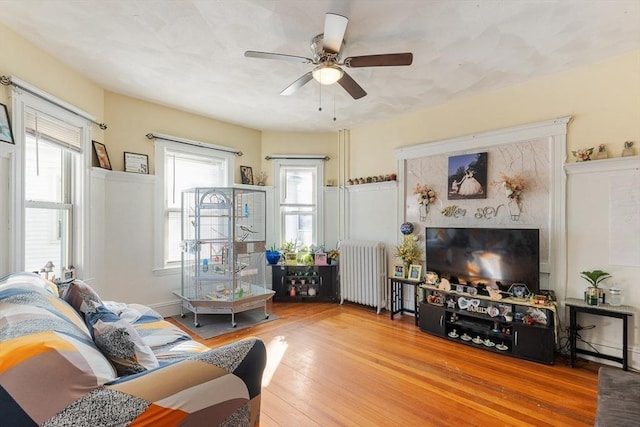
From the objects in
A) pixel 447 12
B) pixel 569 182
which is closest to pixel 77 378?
pixel 447 12

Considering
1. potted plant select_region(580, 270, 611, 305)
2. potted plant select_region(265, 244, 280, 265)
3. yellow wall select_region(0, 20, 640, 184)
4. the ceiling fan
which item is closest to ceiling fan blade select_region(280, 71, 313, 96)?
the ceiling fan

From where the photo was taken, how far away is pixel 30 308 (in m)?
1.37

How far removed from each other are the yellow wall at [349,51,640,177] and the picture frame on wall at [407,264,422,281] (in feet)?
5.53

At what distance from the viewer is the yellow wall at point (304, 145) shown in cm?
516

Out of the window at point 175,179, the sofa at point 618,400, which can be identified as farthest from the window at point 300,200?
the sofa at point 618,400

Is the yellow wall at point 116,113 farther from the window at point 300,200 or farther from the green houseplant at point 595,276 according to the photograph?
the green houseplant at point 595,276

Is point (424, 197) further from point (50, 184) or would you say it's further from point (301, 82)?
point (50, 184)

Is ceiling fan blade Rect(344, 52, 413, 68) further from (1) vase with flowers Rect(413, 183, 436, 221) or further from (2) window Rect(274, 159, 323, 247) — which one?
(2) window Rect(274, 159, 323, 247)

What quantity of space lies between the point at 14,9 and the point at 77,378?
2.64 metres

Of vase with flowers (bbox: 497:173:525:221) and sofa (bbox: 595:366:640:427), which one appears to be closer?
sofa (bbox: 595:366:640:427)

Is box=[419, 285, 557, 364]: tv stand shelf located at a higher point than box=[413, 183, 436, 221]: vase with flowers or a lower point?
lower

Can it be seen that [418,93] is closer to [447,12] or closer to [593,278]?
[447,12]

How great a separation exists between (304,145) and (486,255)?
3212 millimetres

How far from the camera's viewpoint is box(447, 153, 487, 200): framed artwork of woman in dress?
360 centimetres
